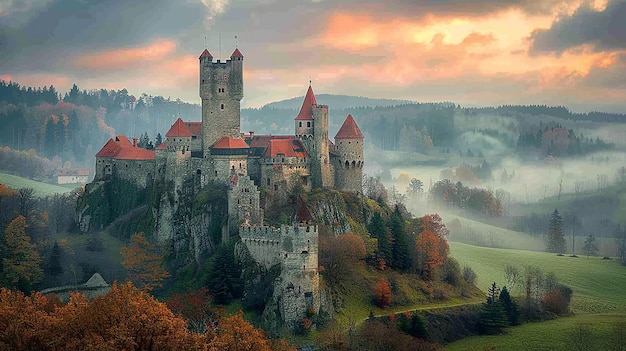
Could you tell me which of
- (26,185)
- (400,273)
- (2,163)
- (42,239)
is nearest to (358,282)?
(400,273)

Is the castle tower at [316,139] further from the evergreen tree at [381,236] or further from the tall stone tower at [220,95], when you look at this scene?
the tall stone tower at [220,95]

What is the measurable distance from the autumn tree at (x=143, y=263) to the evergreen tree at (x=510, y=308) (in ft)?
105

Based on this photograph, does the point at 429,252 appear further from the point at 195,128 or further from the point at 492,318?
the point at 195,128

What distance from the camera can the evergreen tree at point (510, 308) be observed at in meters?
79.4

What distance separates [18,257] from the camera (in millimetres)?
82562

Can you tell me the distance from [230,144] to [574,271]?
1893 inches

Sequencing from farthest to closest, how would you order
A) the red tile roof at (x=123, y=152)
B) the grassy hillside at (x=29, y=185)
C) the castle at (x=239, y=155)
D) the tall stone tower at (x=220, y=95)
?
1. the grassy hillside at (x=29, y=185)
2. the red tile roof at (x=123, y=152)
3. the tall stone tower at (x=220, y=95)
4. the castle at (x=239, y=155)

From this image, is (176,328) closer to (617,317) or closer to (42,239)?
(42,239)

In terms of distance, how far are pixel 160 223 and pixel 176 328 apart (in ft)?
107

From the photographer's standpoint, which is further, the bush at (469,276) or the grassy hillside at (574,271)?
the grassy hillside at (574,271)

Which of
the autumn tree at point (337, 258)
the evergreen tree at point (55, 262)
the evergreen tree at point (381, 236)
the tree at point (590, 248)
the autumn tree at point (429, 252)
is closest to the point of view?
the autumn tree at point (337, 258)

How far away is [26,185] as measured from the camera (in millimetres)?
139250

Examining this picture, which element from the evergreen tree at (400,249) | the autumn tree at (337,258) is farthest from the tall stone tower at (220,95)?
the evergreen tree at (400,249)

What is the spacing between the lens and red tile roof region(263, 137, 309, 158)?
83375 mm
